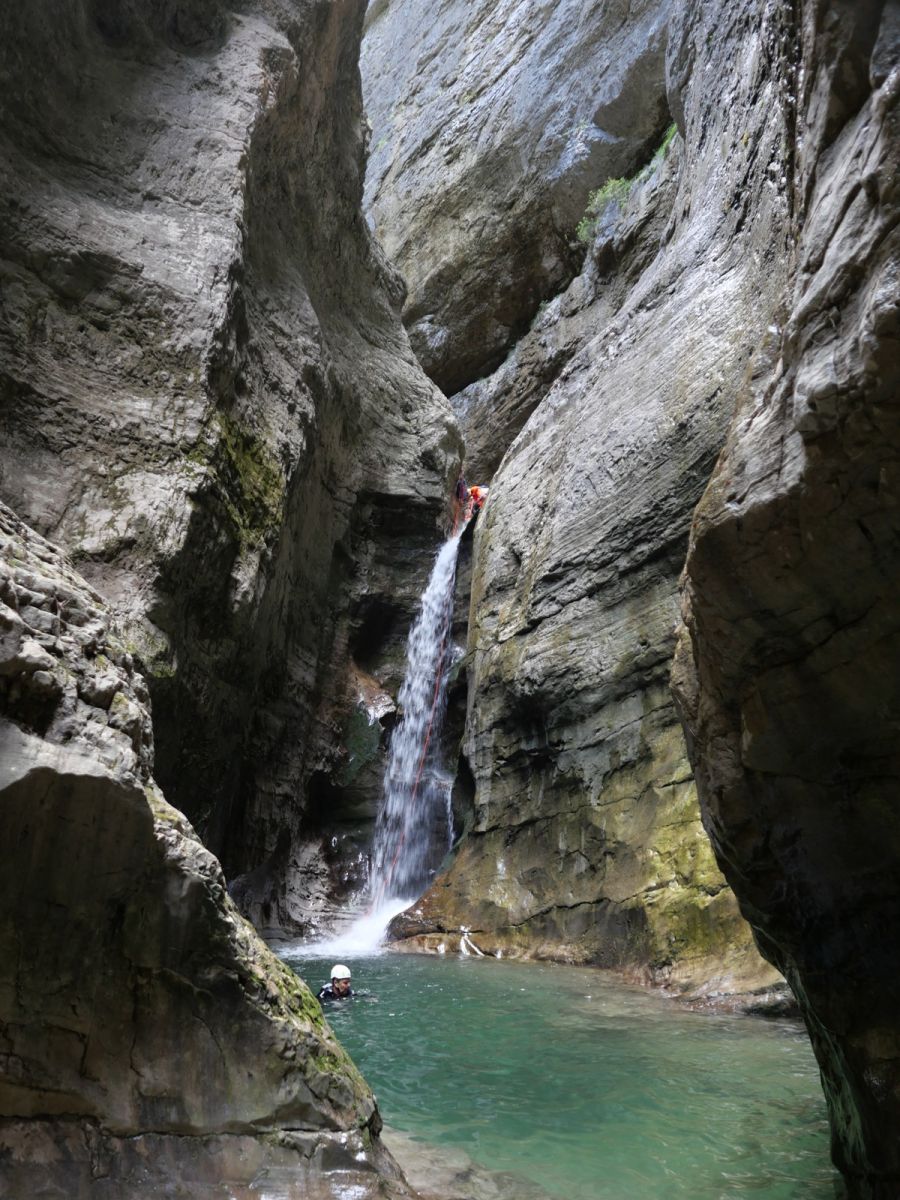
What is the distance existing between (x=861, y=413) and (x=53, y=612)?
267 cm

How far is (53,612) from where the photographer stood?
314 centimetres

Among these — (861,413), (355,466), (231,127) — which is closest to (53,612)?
(861,413)

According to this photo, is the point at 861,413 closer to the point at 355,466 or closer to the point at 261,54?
the point at 261,54

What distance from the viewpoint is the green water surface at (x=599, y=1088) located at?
4.09 meters

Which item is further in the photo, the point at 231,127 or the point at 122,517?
the point at 231,127

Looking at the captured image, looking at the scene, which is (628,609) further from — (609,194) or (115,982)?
(609,194)

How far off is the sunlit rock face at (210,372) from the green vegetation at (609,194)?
7.05 metres

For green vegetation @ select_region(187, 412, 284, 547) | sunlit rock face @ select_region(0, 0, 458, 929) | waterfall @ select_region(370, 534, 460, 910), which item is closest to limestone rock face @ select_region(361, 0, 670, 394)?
sunlit rock face @ select_region(0, 0, 458, 929)

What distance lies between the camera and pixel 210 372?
927 cm

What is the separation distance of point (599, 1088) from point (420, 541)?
11.9 m

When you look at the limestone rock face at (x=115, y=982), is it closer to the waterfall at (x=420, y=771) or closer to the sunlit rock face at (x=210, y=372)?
the sunlit rock face at (x=210, y=372)

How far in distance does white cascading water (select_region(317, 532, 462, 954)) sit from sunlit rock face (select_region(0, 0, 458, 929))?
732mm

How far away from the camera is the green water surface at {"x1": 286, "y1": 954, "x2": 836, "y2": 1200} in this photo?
13.4 ft

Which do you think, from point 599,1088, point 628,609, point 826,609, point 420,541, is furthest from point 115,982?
point 420,541
